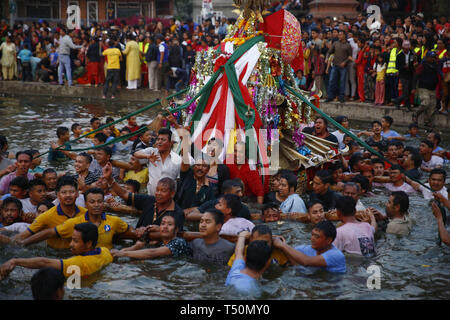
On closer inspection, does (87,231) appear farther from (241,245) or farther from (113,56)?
(113,56)

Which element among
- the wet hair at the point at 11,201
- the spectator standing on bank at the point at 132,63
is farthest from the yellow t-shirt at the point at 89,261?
the spectator standing on bank at the point at 132,63

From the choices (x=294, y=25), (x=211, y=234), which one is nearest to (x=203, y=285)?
(x=211, y=234)

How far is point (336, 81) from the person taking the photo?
15.8 meters

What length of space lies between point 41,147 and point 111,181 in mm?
4952

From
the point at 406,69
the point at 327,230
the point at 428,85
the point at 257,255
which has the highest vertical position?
the point at 406,69

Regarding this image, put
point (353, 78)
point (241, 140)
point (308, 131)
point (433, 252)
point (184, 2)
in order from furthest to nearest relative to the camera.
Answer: point (184, 2) → point (353, 78) → point (308, 131) → point (241, 140) → point (433, 252)

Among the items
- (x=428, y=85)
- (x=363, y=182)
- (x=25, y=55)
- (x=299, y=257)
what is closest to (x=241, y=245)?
(x=299, y=257)

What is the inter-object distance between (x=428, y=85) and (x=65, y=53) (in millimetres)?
10873

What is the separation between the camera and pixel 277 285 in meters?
5.73

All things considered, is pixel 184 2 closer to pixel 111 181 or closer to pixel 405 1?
pixel 405 1

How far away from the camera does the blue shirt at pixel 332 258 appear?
574 centimetres

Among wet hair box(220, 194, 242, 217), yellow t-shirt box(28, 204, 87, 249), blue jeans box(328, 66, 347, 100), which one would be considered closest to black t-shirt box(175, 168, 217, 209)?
wet hair box(220, 194, 242, 217)

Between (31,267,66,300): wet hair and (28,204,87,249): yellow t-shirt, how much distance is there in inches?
75.7

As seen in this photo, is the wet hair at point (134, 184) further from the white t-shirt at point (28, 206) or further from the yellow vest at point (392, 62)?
the yellow vest at point (392, 62)
